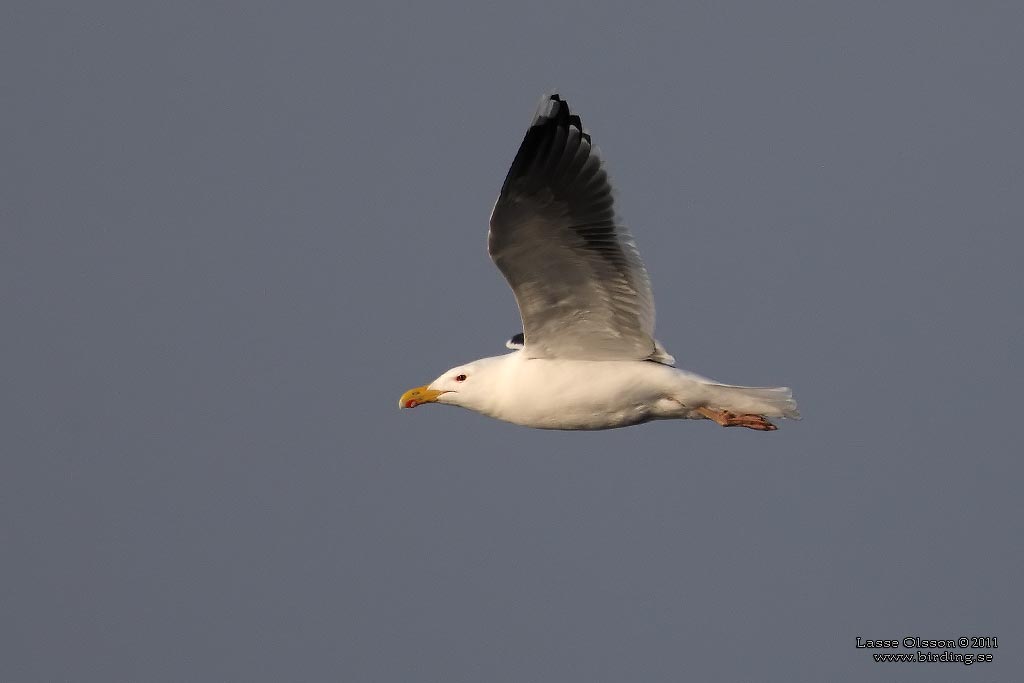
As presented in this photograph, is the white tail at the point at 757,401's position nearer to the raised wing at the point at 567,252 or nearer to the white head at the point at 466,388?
the raised wing at the point at 567,252

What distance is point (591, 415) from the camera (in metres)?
12.6

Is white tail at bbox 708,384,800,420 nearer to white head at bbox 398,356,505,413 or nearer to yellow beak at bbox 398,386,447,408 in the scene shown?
white head at bbox 398,356,505,413

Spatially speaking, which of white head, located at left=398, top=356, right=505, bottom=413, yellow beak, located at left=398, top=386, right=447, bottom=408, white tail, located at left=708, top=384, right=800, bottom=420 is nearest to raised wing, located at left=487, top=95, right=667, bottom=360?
white head, located at left=398, top=356, right=505, bottom=413

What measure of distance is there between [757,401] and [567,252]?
7.42 feet

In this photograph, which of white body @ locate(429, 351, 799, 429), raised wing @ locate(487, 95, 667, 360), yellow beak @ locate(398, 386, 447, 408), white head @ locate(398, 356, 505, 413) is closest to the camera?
raised wing @ locate(487, 95, 667, 360)

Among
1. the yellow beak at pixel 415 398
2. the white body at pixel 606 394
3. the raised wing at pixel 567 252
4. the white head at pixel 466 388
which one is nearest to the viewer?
the raised wing at pixel 567 252

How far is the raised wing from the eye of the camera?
10898 mm

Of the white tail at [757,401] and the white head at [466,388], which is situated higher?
the white head at [466,388]

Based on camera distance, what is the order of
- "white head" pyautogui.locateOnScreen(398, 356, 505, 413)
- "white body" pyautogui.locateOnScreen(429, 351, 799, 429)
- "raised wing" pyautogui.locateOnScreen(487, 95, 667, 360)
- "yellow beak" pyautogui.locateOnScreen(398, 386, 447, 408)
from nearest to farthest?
"raised wing" pyautogui.locateOnScreen(487, 95, 667, 360) < "white body" pyautogui.locateOnScreen(429, 351, 799, 429) < "white head" pyautogui.locateOnScreen(398, 356, 505, 413) < "yellow beak" pyautogui.locateOnScreen(398, 386, 447, 408)

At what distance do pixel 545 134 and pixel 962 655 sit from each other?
6.43m

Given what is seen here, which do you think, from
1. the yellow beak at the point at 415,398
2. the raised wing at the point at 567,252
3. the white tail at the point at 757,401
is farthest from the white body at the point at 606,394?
the yellow beak at the point at 415,398

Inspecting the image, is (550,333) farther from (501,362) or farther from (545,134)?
(545,134)

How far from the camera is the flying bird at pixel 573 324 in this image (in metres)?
11.0

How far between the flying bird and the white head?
0.01 meters
